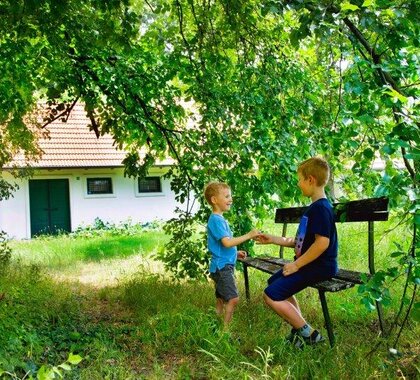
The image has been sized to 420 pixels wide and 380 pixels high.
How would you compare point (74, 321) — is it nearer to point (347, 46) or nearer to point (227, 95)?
point (227, 95)

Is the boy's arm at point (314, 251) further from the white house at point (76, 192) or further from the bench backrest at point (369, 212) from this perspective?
the white house at point (76, 192)

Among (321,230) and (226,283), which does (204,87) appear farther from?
(321,230)

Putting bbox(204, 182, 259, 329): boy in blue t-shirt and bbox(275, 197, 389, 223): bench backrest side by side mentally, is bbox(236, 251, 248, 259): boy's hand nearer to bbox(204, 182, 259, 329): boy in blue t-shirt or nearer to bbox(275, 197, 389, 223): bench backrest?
bbox(204, 182, 259, 329): boy in blue t-shirt

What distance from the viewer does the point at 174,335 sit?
429cm

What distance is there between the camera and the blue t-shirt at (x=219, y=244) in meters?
4.46

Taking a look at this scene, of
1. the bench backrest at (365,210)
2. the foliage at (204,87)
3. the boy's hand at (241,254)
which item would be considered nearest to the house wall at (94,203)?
the foliage at (204,87)

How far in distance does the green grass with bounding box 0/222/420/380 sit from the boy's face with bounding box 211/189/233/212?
3.34ft

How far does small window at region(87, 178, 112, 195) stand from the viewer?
61.7 ft

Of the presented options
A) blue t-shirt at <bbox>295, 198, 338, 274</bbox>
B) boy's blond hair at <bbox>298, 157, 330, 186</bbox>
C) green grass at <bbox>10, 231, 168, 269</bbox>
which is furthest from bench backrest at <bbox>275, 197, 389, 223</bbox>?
green grass at <bbox>10, 231, 168, 269</bbox>

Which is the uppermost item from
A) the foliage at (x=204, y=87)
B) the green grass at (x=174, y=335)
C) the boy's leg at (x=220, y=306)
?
the foliage at (x=204, y=87)

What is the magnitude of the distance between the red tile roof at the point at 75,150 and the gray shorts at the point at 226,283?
13.3 metres

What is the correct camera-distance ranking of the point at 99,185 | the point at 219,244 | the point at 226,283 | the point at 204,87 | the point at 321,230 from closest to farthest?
the point at 321,230 → the point at 226,283 → the point at 219,244 → the point at 204,87 → the point at 99,185

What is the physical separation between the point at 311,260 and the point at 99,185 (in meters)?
16.2

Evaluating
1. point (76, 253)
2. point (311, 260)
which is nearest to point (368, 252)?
point (311, 260)
